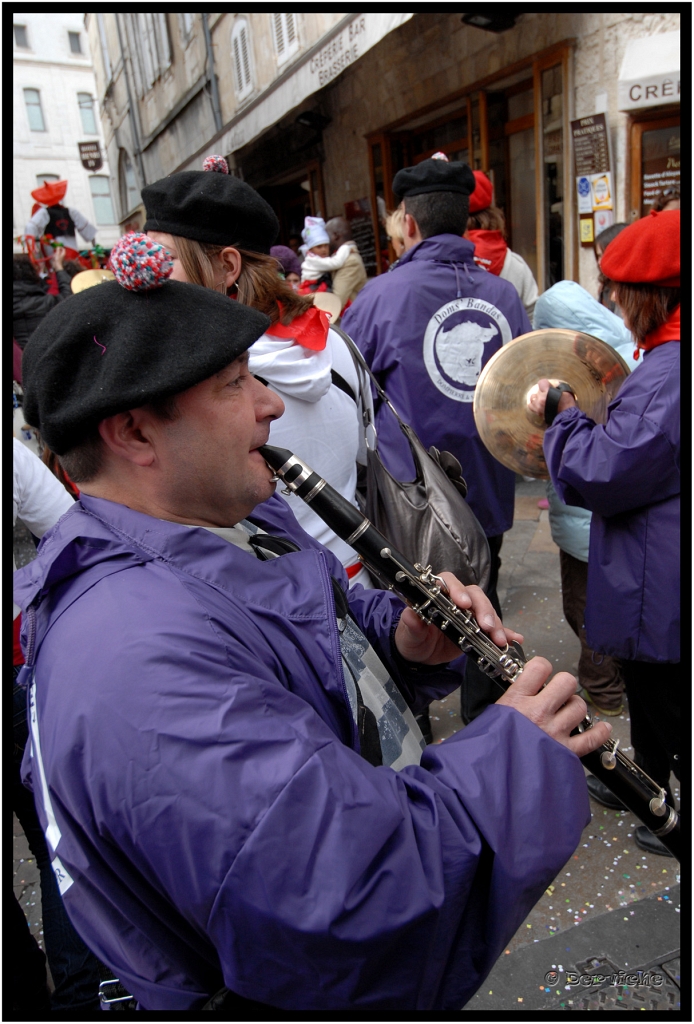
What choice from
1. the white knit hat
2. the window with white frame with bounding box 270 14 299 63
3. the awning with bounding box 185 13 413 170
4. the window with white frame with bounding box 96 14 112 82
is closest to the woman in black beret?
the awning with bounding box 185 13 413 170

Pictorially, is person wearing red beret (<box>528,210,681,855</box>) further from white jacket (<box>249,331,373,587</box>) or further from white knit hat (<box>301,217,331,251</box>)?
white knit hat (<box>301,217,331,251</box>)

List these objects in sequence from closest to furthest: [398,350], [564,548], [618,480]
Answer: [618,480] → [398,350] → [564,548]

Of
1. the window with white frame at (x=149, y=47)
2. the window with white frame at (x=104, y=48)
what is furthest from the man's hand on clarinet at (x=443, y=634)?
the window with white frame at (x=104, y=48)

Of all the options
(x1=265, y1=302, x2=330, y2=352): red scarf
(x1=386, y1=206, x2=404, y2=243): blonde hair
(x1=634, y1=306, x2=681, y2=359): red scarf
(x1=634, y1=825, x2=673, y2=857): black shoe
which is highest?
(x1=386, y1=206, x2=404, y2=243): blonde hair

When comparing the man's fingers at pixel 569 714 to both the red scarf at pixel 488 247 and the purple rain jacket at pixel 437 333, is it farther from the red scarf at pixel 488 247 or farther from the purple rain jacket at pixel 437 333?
the red scarf at pixel 488 247

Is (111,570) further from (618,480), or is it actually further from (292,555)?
(618,480)

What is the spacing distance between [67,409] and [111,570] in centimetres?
26

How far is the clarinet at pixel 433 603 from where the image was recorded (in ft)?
4.34

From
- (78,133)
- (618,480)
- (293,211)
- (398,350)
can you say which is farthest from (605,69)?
(78,133)

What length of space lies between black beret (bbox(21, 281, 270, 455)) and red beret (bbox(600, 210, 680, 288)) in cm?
150

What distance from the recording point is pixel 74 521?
3.47 ft

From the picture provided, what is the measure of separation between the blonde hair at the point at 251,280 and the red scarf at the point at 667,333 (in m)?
1.06

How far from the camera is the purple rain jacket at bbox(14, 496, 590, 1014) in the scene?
2.63 feet

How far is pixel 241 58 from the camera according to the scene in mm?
10055
